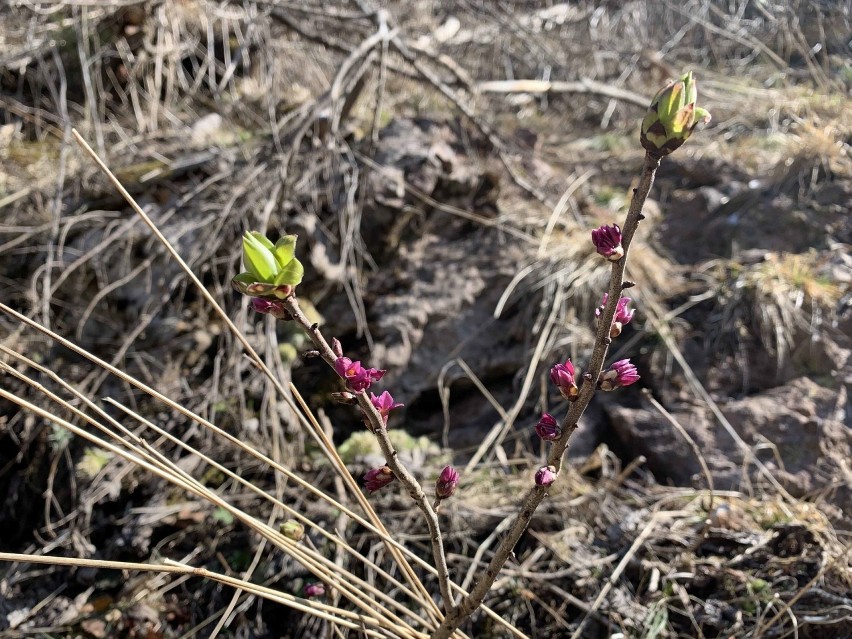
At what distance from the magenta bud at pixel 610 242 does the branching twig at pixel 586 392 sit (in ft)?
0.03

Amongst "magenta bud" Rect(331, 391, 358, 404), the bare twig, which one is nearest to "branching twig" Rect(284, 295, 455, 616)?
"magenta bud" Rect(331, 391, 358, 404)

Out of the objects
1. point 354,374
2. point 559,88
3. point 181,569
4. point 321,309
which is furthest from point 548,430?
point 559,88

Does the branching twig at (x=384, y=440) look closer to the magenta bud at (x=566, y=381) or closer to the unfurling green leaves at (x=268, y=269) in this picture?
the unfurling green leaves at (x=268, y=269)

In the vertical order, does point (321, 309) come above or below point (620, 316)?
below

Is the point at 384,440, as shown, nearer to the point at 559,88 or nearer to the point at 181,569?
the point at 181,569

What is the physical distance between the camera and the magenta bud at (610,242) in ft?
2.40

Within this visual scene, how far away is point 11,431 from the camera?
2152 mm

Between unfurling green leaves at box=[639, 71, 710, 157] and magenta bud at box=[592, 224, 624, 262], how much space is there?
107 millimetres

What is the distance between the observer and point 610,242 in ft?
2.41

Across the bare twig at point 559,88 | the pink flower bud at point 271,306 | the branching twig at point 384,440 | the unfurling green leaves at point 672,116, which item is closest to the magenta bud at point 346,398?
the branching twig at point 384,440

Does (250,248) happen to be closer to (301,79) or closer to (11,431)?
(11,431)

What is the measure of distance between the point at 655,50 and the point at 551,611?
364cm

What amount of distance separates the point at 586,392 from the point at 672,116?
36cm

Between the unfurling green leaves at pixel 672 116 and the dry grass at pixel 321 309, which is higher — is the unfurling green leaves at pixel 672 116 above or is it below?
above
